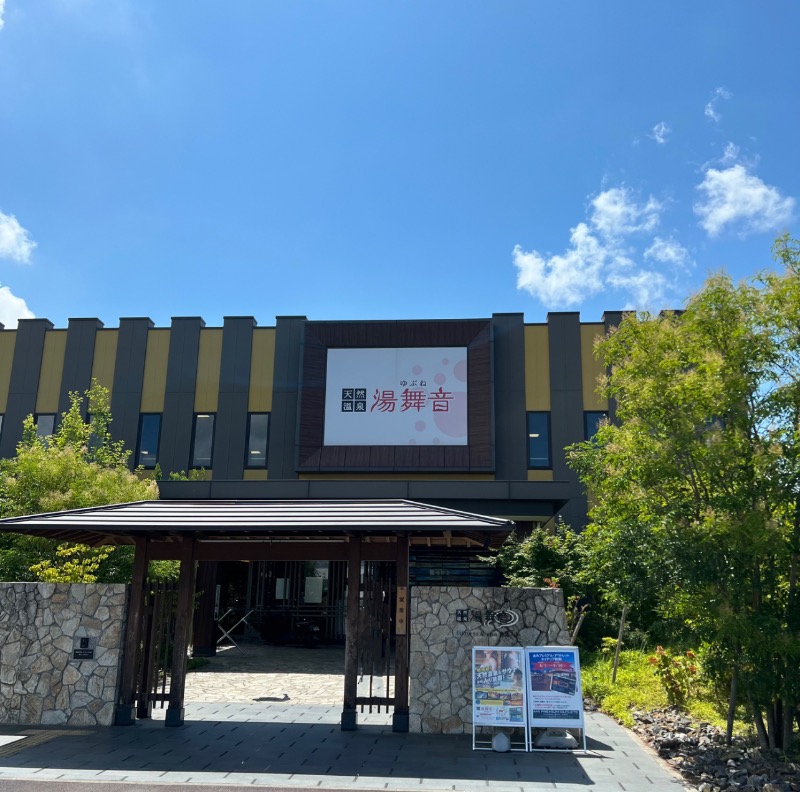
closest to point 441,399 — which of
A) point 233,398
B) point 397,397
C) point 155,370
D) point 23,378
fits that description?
point 397,397

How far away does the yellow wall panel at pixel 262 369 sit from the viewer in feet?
79.3

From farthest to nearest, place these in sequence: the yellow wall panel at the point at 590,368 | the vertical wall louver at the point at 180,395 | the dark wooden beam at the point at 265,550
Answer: the vertical wall louver at the point at 180,395 → the yellow wall panel at the point at 590,368 → the dark wooden beam at the point at 265,550

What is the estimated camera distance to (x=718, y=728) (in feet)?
34.6

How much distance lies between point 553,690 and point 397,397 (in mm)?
13885

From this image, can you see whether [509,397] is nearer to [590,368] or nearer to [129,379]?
[590,368]

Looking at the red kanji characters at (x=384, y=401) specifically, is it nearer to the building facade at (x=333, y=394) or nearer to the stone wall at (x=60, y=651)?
the building facade at (x=333, y=394)

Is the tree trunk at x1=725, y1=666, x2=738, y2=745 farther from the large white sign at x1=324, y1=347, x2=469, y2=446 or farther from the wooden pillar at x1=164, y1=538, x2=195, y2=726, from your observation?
the large white sign at x1=324, y1=347, x2=469, y2=446

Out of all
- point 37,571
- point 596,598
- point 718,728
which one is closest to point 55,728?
point 37,571

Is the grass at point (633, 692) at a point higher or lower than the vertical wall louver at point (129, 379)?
lower

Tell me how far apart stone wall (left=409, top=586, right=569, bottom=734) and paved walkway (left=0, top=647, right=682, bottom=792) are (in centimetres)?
42

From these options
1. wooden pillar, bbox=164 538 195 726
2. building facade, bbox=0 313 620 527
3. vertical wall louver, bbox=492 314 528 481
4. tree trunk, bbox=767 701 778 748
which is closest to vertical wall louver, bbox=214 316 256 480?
building facade, bbox=0 313 620 527

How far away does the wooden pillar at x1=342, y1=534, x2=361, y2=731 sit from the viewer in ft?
36.5

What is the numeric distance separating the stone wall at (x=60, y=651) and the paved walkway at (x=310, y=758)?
1.11ft

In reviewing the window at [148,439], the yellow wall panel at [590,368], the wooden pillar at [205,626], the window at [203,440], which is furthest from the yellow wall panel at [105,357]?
the yellow wall panel at [590,368]
